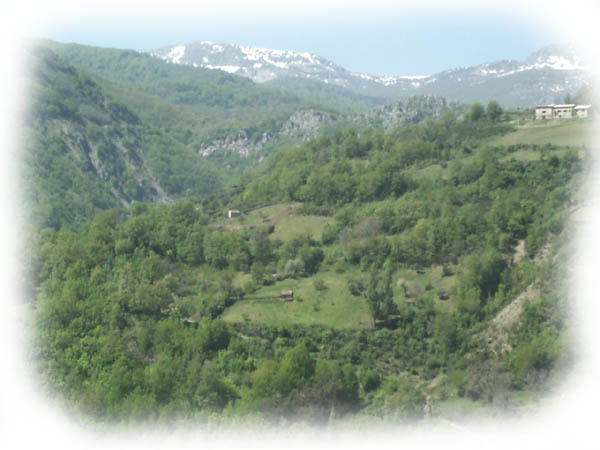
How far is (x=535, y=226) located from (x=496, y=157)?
50.4 feet

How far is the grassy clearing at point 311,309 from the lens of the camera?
138 ft

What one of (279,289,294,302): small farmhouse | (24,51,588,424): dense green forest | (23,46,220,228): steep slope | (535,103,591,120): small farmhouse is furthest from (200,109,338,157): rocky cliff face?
(279,289,294,302): small farmhouse

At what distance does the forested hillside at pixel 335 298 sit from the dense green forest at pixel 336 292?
0.14 metres

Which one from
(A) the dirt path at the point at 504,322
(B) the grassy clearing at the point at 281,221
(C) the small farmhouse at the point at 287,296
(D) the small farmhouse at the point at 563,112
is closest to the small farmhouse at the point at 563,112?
(D) the small farmhouse at the point at 563,112

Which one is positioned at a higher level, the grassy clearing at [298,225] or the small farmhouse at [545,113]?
the small farmhouse at [545,113]

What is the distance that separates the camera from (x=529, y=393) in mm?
29906

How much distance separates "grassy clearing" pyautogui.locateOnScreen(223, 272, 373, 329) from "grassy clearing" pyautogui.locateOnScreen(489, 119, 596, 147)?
26.4m

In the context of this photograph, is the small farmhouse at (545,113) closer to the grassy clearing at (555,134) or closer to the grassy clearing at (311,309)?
the grassy clearing at (555,134)

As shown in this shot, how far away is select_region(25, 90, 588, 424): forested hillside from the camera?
31.1 meters

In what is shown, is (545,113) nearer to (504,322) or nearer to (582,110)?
(582,110)

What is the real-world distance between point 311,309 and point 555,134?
32766mm

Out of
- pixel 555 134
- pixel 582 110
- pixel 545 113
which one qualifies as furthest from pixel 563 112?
pixel 555 134

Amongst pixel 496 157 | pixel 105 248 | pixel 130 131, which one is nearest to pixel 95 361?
pixel 105 248

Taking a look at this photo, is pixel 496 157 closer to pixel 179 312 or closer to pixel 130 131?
pixel 179 312
